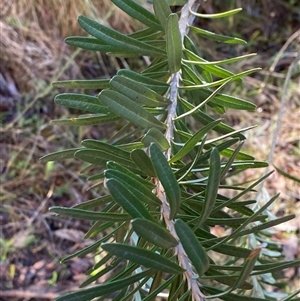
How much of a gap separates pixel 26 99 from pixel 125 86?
48.7 inches

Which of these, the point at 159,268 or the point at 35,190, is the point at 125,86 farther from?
the point at 35,190

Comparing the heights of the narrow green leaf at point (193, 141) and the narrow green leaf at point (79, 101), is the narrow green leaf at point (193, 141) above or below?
below

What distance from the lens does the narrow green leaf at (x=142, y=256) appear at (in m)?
0.21

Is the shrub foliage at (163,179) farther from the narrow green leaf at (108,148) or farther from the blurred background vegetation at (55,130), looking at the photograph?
the blurred background vegetation at (55,130)

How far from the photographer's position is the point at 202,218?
0.26 m

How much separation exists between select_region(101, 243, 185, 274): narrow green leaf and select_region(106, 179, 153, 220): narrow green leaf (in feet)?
0.08

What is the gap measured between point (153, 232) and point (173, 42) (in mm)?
156

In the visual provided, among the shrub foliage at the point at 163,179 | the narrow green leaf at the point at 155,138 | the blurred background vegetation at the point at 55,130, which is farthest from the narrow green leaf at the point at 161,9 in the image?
the blurred background vegetation at the point at 55,130

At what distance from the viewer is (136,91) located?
31 cm

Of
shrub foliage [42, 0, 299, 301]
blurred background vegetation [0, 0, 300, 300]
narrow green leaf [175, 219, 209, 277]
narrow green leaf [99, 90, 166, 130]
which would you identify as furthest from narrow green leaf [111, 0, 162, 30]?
blurred background vegetation [0, 0, 300, 300]

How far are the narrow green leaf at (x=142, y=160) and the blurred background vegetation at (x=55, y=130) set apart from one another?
0.94m

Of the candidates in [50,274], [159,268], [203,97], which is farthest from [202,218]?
[50,274]

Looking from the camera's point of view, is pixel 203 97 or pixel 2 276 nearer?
pixel 203 97

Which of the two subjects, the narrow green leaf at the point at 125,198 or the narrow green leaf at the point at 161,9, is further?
the narrow green leaf at the point at 161,9
